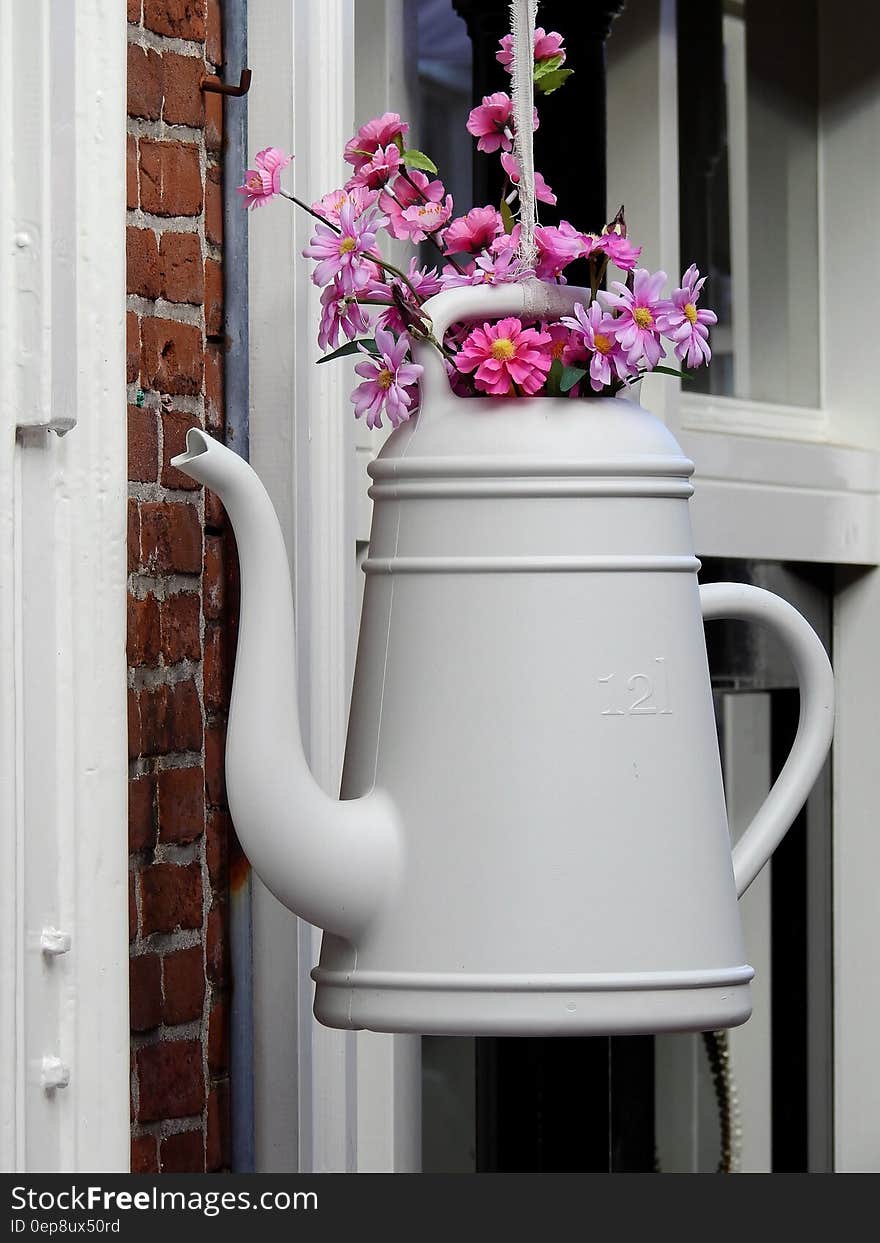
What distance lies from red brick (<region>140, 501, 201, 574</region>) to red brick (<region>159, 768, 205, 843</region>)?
0.17 metres

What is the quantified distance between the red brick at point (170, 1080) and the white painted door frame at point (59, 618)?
0.16 metres

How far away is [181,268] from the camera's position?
127 centimetres

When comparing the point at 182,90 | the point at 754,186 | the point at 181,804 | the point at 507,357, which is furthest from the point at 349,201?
the point at 754,186

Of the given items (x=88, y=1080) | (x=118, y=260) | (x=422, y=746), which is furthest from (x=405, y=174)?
(x=88, y=1080)

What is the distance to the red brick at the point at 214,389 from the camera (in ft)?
4.29

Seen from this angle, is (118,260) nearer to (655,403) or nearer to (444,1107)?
(655,403)

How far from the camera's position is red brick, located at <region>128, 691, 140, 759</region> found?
1.21m

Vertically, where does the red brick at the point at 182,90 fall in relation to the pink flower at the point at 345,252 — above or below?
above

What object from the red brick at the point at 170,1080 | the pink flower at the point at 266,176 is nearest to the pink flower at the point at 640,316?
the pink flower at the point at 266,176

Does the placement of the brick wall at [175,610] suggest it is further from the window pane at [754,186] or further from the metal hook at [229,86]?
the window pane at [754,186]

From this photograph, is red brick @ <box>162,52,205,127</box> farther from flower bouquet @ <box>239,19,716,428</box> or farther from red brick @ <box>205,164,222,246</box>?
flower bouquet @ <box>239,19,716,428</box>

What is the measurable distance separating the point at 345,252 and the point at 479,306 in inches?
3.4

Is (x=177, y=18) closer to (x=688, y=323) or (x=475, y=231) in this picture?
(x=475, y=231)

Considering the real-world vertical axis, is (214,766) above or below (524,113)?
below
